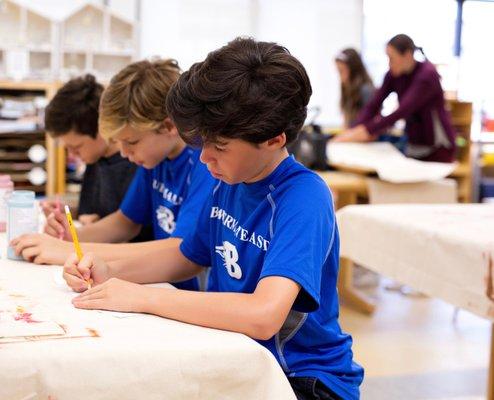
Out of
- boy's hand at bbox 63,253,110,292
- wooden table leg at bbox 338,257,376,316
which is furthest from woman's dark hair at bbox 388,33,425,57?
boy's hand at bbox 63,253,110,292

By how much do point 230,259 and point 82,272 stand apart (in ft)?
0.76

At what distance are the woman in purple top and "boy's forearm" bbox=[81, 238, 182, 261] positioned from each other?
2.35 m

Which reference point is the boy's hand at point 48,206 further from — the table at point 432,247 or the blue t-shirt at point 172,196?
the table at point 432,247

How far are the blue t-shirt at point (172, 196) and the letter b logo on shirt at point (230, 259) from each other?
8.4 inches

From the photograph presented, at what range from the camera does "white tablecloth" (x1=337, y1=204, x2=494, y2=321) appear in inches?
67.5

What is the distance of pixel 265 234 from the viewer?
1136 millimetres

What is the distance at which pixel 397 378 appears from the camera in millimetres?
2586

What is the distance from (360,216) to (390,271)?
0.22 meters

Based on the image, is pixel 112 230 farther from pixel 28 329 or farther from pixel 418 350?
pixel 418 350

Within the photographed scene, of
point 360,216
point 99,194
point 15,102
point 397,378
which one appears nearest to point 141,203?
point 99,194

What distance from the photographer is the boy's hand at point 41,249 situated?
138 cm

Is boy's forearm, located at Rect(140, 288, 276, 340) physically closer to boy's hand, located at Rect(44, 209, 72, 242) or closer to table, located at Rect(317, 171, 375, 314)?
boy's hand, located at Rect(44, 209, 72, 242)

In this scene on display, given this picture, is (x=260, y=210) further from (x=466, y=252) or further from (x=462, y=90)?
(x=462, y=90)

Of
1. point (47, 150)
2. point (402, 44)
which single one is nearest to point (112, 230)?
point (402, 44)
